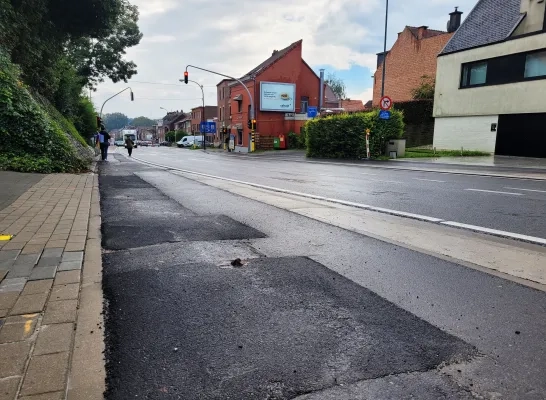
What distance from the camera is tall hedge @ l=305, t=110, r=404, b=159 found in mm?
24875

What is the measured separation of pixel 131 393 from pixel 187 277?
A: 5.71 ft

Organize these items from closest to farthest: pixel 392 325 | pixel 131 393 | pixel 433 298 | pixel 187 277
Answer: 1. pixel 131 393
2. pixel 392 325
3. pixel 433 298
4. pixel 187 277

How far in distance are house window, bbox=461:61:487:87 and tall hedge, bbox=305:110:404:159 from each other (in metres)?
4.87

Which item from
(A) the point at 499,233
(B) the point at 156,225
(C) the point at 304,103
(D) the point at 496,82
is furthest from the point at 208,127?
(A) the point at 499,233

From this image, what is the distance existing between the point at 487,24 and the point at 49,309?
2941 centimetres

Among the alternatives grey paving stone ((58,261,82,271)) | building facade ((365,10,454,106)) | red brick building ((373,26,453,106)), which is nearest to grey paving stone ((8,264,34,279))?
grey paving stone ((58,261,82,271))

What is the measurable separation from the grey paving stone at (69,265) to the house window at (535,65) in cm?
2446

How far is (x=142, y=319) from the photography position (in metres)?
3.01

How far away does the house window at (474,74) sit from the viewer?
966 inches

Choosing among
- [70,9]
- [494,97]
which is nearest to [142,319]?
[70,9]

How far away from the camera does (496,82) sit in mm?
23469

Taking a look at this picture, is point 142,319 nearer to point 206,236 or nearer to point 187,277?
point 187,277

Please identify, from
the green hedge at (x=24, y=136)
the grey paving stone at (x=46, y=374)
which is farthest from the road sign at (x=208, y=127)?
the grey paving stone at (x=46, y=374)

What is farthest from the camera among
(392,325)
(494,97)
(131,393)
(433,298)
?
(494,97)
